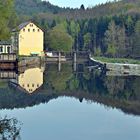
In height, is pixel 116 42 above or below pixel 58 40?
below

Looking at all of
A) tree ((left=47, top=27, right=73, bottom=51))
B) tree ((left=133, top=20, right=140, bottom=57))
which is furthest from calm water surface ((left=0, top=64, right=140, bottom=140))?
tree ((left=47, top=27, right=73, bottom=51))

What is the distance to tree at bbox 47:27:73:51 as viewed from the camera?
3541 inches

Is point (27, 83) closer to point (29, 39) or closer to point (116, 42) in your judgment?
point (29, 39)

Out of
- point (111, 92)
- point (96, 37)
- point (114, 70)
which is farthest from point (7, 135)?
point (96, 37)

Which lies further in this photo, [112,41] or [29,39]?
[112,41]

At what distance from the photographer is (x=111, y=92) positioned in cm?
3500

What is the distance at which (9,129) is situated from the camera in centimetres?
1755

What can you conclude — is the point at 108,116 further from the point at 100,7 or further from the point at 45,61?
the point at 100,7

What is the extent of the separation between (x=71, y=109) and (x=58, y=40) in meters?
66.0

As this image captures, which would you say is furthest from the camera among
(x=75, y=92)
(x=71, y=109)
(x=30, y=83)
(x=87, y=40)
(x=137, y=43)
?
(x=87, y=40)

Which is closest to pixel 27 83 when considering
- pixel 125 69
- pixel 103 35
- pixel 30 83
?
pixel 30 83

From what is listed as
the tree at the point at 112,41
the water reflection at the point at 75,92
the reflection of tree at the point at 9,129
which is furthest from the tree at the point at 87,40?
the reflection of tree at the point at 9,129

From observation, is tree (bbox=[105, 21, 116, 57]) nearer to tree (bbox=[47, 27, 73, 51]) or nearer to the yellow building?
tree (bbox=[47, 27, 73, 51])

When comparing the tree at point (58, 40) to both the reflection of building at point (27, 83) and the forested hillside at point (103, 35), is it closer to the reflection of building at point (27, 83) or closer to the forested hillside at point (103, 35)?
the forested hillside at point (103, 35)
